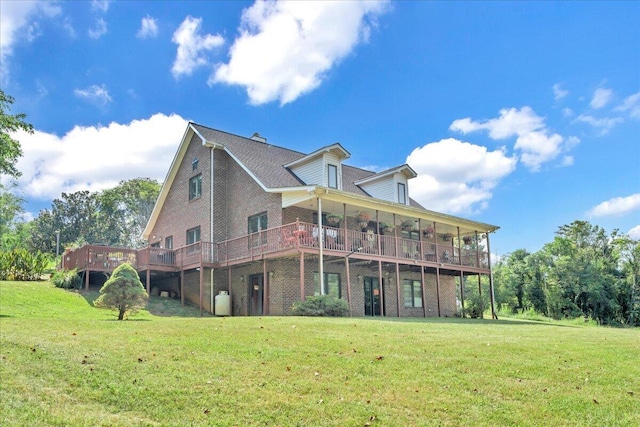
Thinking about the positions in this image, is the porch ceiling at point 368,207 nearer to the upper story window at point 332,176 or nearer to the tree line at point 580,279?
the upper story window at point 332,176

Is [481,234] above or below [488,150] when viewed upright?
below

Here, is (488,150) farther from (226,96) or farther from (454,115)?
(226,96)

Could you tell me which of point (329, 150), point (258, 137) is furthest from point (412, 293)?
point (258, 137)

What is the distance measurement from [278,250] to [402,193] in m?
9.52

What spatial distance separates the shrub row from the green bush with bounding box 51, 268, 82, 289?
2299mm

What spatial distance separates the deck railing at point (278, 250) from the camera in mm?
19984

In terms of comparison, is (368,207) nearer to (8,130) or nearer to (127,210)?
(8,130)

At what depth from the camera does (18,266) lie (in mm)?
24484

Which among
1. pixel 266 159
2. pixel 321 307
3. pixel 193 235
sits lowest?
pixel 321 307

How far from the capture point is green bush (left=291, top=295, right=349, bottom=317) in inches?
684

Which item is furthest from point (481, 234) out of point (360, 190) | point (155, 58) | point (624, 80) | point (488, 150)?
point (155, 58)

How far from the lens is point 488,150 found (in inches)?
1107

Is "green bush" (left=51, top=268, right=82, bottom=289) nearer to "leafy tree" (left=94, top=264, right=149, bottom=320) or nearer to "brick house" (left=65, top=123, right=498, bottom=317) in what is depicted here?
"brick house" (left=65, top=123, right=498, bottom=317)

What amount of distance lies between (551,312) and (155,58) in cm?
3015
